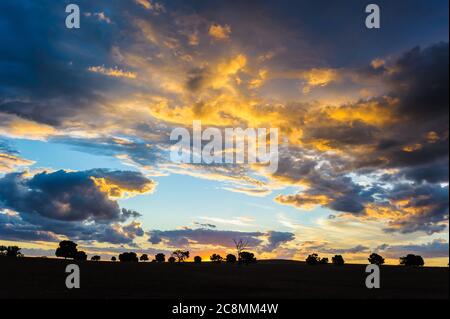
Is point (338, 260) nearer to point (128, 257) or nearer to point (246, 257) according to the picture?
point (246, 257)

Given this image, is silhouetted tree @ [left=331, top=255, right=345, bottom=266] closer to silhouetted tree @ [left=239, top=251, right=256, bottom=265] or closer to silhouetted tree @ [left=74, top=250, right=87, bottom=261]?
silhouetted tree @ [left=239, top=251, right=256, bottom=265]

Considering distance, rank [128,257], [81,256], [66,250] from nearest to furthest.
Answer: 1. [66,250]
2. [81,256]
3. [128,257]

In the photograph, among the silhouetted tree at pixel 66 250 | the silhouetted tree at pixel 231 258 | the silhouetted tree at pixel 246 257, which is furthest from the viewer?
the silhouetted tree at pixel 231 258

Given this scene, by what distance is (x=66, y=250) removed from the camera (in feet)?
394

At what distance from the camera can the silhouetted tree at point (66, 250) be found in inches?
4685

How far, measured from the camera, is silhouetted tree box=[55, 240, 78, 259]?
11900 centimetres

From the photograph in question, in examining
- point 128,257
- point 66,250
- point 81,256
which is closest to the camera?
point 66,250

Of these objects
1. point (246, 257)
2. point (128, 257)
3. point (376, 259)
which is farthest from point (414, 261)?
point (128, 257)

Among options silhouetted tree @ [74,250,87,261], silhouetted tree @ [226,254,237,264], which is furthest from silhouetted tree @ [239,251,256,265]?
silhouetted tree @ [74,250,87,261]

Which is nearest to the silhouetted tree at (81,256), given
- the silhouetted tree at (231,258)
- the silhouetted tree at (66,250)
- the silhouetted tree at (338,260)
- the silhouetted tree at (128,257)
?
the silhouetted tree at (66,250)

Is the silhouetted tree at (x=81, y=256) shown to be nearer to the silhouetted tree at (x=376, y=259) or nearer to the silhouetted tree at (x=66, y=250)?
the silhouetted tree at (x=66, y=250)
